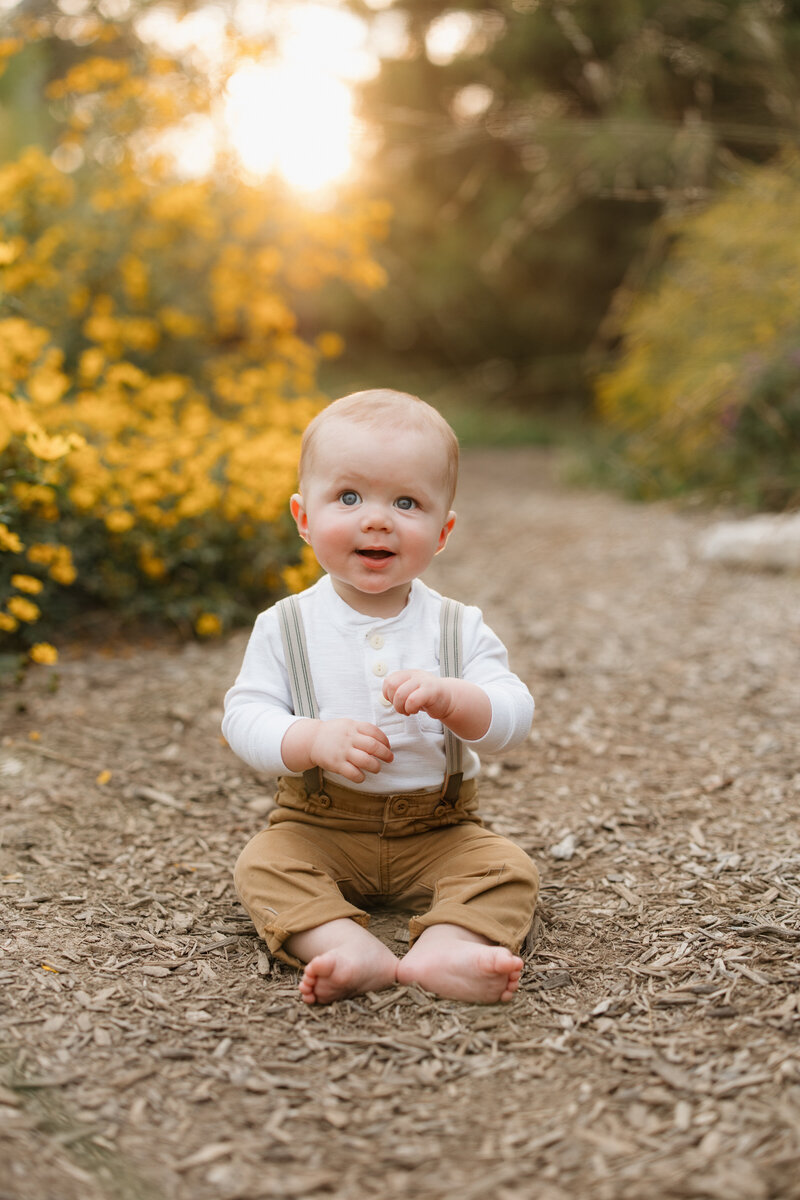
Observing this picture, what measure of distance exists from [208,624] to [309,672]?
1401 mm

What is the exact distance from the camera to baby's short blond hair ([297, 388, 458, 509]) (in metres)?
1.67

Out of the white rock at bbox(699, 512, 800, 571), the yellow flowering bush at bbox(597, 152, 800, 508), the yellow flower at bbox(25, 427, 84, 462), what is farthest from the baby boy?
the yellow flowering bush at bbox(597, 152, 800, 508)

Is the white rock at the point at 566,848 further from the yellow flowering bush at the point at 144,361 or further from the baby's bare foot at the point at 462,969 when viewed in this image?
the yellow flowering bush at the point at 144,361

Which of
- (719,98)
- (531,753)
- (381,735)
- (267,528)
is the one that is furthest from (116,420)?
(719,98)

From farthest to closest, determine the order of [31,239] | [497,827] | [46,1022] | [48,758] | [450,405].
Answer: [450,405] < [31,239] < [48,758] < [497,827] < [46,1022]

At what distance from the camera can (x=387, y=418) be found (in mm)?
1673

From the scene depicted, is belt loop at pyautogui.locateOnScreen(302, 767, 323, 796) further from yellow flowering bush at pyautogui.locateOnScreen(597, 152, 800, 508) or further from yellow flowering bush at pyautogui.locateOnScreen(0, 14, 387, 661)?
yellow flowering bush at pyautogui.locateOnScreen(597, 152, 800, 508)

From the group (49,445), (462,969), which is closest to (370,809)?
(462,969)

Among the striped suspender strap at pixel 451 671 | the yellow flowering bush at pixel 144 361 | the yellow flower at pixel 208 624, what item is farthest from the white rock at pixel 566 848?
the yellow flower at pixel 208 624

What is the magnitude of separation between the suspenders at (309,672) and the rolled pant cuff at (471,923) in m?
0.22

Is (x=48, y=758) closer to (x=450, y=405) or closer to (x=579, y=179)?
(x=579, y=179)

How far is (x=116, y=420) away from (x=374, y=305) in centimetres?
613

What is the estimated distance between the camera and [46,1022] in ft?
4.88

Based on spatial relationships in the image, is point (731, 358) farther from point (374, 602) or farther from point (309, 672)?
point (309, 672)
